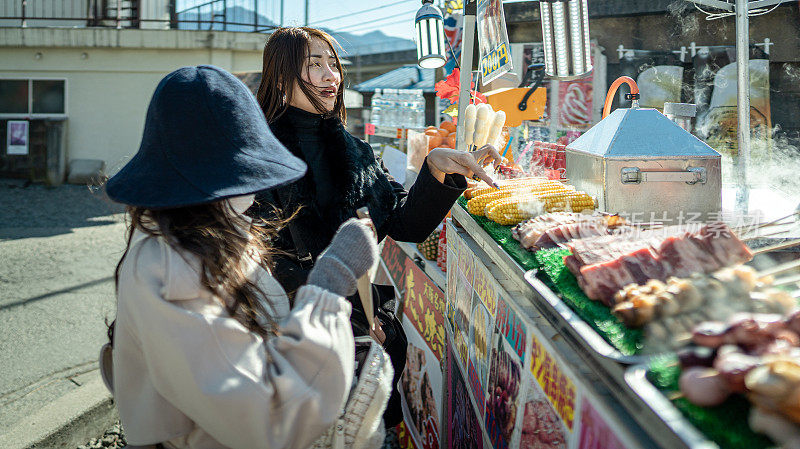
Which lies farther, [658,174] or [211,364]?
[658,174]

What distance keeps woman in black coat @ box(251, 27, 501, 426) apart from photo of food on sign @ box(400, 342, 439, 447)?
63 cm

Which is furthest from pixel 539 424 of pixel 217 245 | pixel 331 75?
pixel 331 75

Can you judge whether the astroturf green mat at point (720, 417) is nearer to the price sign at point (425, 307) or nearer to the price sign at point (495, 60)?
the price sign at point (425, 307)

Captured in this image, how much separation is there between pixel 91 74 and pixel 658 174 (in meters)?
16.6

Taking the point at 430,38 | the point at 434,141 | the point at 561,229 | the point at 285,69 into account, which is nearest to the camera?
the point at 561,229

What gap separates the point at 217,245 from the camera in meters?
1.39

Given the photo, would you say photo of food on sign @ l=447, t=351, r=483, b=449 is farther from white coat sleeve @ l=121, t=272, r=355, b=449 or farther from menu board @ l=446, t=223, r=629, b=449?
white coat sleeve @ l=121, t=272, r=355, b=449

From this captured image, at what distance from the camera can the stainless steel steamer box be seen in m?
2.15

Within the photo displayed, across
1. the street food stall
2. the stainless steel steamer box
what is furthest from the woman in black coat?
the stainless steel steamer box

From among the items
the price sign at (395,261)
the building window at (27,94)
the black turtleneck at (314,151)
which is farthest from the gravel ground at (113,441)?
the building window at (27,94)

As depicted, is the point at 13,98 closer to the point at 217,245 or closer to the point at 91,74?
the point at 91,74

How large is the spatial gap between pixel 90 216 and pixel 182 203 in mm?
11176

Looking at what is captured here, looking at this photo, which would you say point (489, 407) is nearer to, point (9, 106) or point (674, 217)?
point (674, 217)

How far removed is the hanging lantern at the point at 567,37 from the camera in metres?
3.35
